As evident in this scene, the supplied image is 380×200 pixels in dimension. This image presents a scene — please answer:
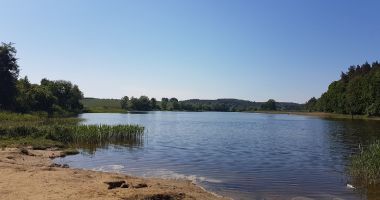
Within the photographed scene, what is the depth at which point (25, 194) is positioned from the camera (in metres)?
15.2

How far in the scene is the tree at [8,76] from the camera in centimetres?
8256

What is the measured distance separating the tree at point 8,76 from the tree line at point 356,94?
84.5 metres

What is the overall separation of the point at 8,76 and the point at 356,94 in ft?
298

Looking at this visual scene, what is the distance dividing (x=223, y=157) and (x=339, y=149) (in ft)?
40.7

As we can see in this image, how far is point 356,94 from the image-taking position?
124 m

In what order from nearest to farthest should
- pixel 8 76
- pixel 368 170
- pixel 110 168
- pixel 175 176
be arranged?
1. pixel 368 170
2. pixel 175 176
3. pixel 110 168
4. pixel 8 76

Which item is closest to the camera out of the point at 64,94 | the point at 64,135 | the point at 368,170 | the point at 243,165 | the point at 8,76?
the point at 368,170

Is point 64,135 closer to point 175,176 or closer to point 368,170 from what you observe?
point 175,176

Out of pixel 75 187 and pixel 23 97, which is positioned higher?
pixel 23 97

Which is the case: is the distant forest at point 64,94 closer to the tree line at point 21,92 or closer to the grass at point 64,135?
the tree line at point 21,92

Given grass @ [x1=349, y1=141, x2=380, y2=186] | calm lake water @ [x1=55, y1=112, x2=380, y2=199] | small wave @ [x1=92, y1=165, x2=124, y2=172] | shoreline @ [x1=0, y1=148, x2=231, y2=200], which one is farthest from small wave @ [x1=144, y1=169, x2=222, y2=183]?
grass @ [x1=349, y1=141, x2=380, y2=186]

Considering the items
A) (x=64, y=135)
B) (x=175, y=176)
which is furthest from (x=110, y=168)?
(x=64, y=135)

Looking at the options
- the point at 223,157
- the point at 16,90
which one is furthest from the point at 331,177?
the point at 16,90

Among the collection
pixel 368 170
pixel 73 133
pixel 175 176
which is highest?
pixel 73 133
